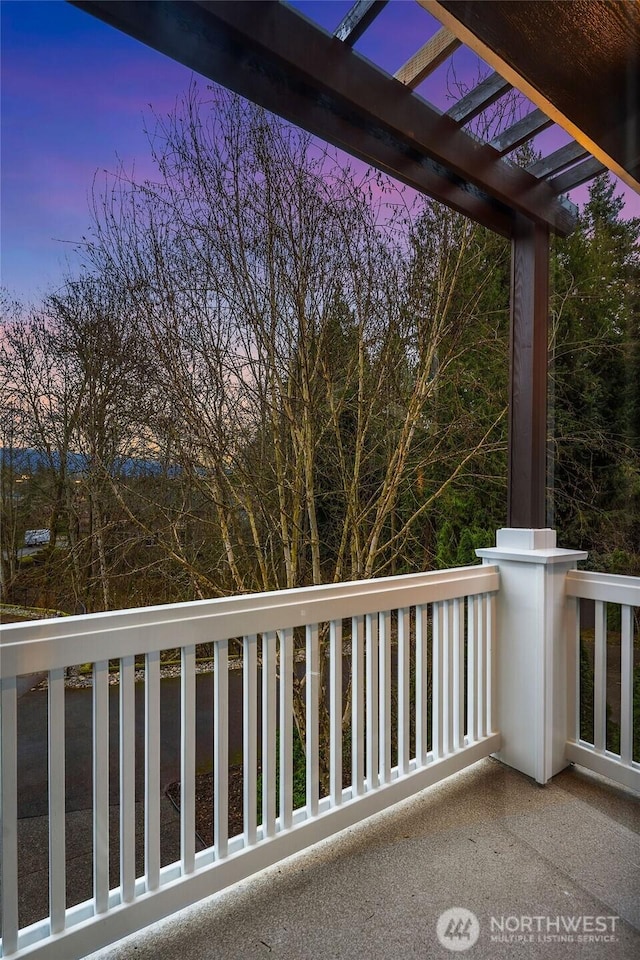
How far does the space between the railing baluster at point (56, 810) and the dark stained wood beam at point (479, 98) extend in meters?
2.25

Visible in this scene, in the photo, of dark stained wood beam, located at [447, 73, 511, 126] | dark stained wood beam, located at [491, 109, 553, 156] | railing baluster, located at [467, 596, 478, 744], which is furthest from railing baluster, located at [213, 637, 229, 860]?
dark stained wood beam, located at [491, 109, 553, 156]

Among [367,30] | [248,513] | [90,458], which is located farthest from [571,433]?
[90,458]

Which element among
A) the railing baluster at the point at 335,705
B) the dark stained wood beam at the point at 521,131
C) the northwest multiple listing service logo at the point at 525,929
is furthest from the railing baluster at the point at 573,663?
the dark stained wood beam at the point at 521,131

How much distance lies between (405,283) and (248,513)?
4.17ft

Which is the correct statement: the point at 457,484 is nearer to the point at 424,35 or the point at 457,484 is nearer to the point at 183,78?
the point at 424,35

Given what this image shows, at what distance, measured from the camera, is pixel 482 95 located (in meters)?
1.85

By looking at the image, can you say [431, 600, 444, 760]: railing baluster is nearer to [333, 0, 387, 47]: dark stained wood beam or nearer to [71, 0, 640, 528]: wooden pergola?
Result: [71, 0, 640, 528]: wooden pergola

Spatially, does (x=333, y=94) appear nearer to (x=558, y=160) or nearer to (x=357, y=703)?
(x=558, y=160)

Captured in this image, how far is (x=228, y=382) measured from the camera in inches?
75.1

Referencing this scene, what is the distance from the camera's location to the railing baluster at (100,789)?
1.31m

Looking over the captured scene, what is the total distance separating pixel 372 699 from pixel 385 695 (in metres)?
0.06

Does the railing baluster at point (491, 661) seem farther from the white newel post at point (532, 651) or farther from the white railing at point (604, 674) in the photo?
the white railing at point (604, 674)

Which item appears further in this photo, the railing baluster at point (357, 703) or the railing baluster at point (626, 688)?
the railing baluster at point (626, 688)

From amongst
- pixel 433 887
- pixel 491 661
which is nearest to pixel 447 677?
pixel 491 661
